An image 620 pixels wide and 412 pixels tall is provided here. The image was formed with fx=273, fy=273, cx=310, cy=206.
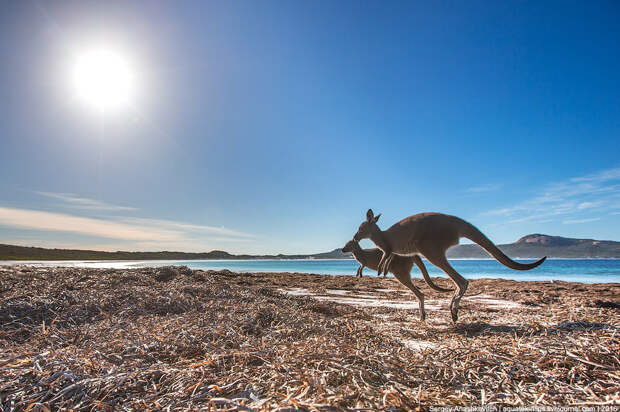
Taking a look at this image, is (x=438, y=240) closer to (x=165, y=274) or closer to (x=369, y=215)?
(x=369, y=215)

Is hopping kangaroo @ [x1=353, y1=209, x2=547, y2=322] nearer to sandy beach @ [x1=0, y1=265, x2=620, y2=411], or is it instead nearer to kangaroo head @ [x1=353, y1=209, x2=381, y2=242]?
kangaroo head @ [x1=353, y1=209, x2=381, y2=242]

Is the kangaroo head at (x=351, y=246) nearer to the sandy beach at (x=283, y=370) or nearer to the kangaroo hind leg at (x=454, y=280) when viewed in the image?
the kangaroo hind leg at (x=454, y=280)

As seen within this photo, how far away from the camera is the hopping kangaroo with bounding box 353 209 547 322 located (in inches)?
179

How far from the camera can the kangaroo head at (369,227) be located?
6.04 meters

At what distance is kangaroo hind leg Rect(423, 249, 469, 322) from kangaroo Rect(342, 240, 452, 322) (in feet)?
3.39

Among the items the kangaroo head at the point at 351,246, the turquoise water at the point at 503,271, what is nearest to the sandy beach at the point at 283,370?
the kangaroo head at the point at 351,246

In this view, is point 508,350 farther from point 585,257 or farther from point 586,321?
point 585,257

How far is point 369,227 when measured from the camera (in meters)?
6.09

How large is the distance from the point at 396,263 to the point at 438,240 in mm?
1757

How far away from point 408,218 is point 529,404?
414cm

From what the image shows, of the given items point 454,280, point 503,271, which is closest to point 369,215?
point 454,280

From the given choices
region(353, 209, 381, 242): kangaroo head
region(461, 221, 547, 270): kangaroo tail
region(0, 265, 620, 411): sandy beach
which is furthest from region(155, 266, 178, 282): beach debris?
region(461, 221, 547, 270): kangaroo tail

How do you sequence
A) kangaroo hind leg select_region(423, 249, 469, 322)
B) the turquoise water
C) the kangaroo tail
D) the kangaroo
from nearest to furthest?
the kangaroo tail → kangaroo hind leg select_region(423, 249, 469, 322) → the kangaroo → the turquoise water

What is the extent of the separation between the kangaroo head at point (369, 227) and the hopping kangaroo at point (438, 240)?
51 centimetres
